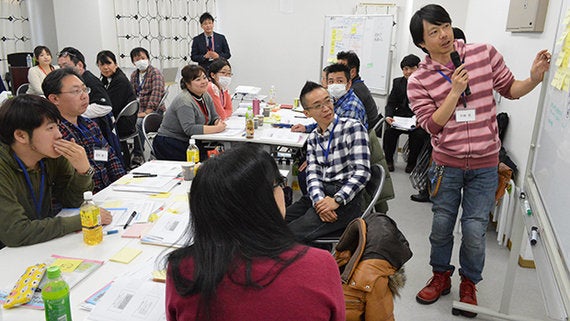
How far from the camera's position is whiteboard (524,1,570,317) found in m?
1.27

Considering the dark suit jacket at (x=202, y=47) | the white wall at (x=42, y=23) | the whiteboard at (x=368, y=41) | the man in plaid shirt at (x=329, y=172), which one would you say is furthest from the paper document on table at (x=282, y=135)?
the white wall at (x=42, y=23)

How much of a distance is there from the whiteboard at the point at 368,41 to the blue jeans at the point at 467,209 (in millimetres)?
3801

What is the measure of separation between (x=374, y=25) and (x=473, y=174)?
408 cm

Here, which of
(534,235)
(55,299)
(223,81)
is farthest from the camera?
(223,81)

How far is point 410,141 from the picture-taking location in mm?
5031

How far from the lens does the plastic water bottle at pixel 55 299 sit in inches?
43.8

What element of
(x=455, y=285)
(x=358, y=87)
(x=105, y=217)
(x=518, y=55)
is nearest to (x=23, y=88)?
(x=358, y=87)

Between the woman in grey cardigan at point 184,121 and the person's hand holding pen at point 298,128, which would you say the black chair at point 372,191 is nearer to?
the person's hand holding pen at point 298,128

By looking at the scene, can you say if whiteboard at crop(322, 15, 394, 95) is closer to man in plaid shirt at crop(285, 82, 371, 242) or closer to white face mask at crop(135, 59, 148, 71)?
white face mask at crop(135, 59, 148, 71)

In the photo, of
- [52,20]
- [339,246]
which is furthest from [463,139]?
[52,20]

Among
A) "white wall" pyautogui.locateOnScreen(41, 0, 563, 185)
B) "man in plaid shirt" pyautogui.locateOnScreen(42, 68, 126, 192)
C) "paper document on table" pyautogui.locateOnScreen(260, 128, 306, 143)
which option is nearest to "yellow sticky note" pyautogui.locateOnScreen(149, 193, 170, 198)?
"man in plaid shirt" pyautogui.locateOnScreen(42, 68, 126, 192)

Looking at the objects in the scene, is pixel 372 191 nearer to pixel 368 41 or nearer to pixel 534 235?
pixel 534 235

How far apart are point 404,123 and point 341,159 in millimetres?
2597

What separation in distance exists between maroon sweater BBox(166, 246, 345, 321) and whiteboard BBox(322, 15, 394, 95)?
5.23 metres
